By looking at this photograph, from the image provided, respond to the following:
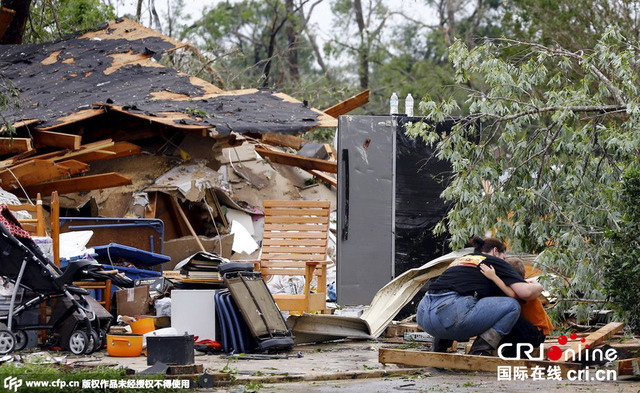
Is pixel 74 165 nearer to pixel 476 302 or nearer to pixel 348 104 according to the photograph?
pixel 348 104

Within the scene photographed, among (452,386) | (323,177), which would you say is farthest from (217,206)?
(452,386)

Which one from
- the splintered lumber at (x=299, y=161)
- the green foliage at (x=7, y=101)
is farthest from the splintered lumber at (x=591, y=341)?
the splintered lumber at (x=299, y=161)

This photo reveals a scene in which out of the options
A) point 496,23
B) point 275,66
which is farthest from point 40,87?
point 496,23

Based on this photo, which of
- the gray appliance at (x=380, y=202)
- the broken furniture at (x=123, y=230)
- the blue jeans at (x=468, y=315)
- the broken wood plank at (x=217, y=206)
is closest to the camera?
the blue jeans at (x=468, y=315)

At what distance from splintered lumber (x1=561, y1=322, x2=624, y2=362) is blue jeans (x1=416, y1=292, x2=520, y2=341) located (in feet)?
1.41

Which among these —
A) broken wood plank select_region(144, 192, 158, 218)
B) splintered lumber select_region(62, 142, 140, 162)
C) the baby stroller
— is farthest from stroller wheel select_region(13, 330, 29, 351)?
broken wood plank select_region(144, 192, 158, 218)

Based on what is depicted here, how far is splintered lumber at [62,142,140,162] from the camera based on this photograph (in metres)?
11.7

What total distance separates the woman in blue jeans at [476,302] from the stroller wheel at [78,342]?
8.56 feet

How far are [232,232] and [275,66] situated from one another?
67.8 ft

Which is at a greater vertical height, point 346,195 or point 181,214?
point 346,195

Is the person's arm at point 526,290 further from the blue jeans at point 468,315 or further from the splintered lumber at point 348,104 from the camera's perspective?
the splintered lumber at point 348,104

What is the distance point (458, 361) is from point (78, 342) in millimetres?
2959

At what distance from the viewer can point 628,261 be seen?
23.5ft

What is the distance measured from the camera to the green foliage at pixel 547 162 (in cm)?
798
